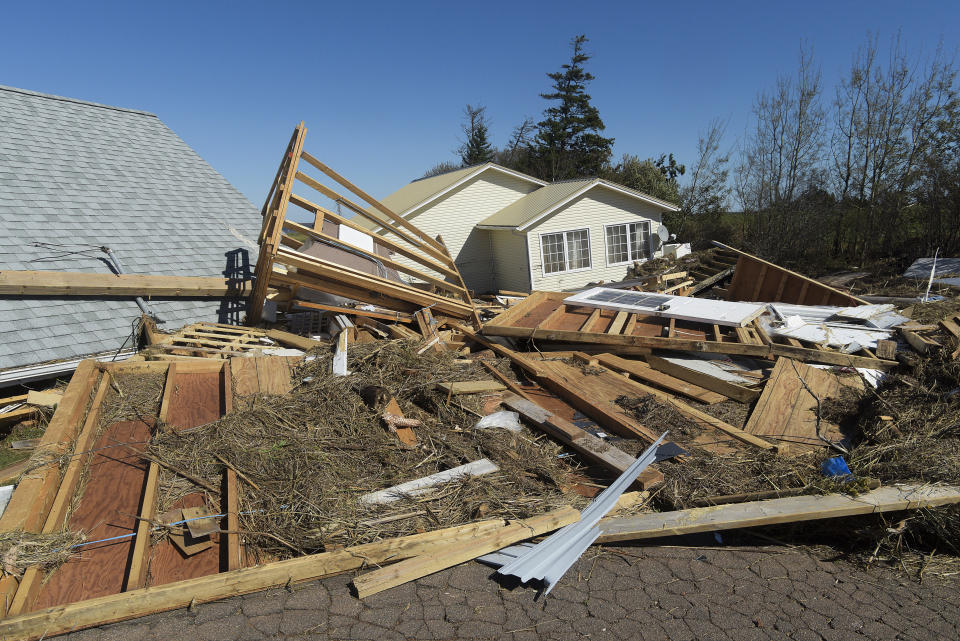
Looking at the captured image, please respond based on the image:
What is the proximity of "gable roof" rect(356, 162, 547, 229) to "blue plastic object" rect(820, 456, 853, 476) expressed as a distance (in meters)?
14.6

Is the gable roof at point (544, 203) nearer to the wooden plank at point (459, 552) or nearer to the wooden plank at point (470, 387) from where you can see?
the wooden plank at point (470, 387)

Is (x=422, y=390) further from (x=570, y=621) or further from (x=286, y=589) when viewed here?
(x=570, y=621)

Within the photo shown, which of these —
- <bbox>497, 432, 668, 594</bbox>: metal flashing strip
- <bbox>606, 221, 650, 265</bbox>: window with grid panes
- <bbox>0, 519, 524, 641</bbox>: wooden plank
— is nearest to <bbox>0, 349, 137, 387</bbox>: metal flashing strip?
<bbox>0, 519, 524, 641</bbox>: wooden plank

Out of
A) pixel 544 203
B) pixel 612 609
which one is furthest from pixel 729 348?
pixel 544 203

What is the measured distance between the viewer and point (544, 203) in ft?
59.4

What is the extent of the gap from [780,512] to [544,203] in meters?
15.3

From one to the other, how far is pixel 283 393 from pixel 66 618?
2.95 metres

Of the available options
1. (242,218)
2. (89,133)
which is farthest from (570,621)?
(89,133)

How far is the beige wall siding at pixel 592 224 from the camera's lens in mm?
17734

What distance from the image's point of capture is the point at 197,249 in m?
9.76

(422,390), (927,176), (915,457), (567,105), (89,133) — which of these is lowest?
(915,457)

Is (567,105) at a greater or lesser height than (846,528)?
greater

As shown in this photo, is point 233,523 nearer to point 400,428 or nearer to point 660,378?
point 400,428

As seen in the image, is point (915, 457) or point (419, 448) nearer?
point (915, 457)
